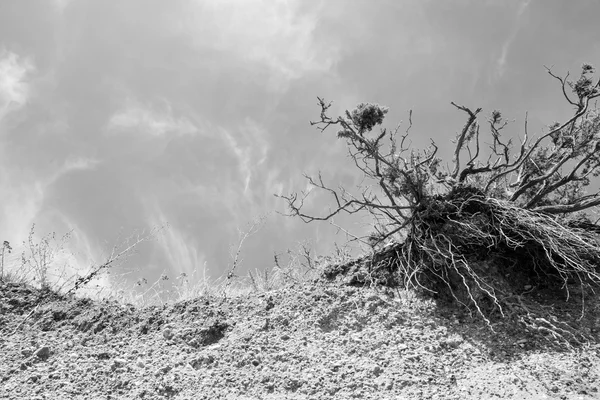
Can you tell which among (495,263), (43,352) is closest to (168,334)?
(43,352)

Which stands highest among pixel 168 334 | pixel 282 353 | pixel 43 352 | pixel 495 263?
pixel 43 352

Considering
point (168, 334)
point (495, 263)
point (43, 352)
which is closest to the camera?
point (43, 352)

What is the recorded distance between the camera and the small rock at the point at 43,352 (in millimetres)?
3848

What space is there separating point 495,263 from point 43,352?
4.36 m

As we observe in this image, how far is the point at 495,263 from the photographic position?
4.55 meters

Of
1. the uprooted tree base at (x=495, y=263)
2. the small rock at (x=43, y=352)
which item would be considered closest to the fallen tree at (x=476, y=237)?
the uprooted tree base at (x=495, y=263)

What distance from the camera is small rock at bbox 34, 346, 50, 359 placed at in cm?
385

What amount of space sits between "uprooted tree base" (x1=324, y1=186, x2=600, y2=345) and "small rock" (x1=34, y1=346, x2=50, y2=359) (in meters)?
2.79

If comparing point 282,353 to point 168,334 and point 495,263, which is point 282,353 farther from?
point 495,263

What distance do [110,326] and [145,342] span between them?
51 centimetres

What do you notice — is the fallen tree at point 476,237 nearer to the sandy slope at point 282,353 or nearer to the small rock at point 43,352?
the sandy slope at point 282,353

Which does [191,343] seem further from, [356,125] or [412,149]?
[412,149]

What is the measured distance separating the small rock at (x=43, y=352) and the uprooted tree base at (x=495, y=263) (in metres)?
2.79

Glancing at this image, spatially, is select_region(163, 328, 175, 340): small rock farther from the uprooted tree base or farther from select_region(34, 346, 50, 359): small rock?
the uprooted tree base
